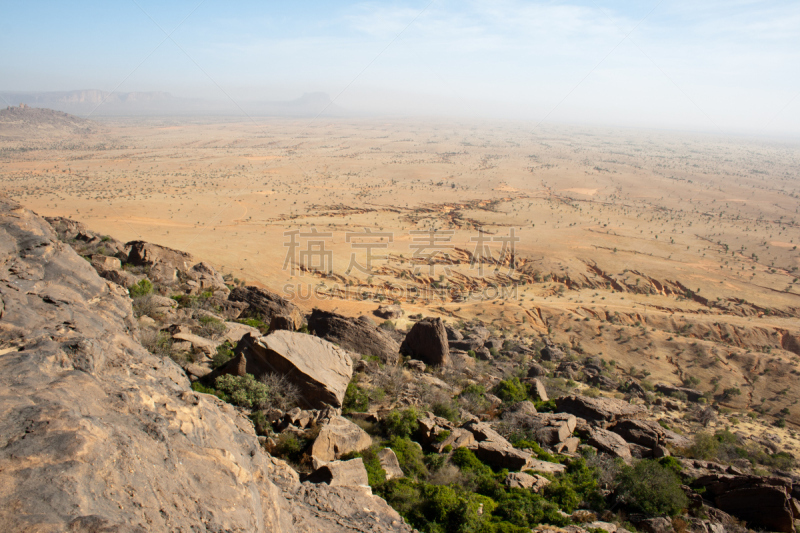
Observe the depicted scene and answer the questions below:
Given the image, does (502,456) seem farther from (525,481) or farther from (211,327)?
(211,327)

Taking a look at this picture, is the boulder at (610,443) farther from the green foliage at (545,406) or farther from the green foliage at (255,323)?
the green foliage at (255,323)

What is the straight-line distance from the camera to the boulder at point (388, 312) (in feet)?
68.6

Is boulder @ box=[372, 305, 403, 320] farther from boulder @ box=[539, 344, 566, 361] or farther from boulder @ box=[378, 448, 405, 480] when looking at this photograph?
boulder @ box=[378, 448, 405, 480]

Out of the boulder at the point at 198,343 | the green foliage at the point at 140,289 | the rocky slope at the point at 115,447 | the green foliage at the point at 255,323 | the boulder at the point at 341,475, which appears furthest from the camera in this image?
the green foliage at the point at 255,323

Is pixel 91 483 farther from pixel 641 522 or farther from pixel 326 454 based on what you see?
pixel 641 522

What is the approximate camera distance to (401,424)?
932cm

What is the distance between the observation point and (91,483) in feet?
10.7

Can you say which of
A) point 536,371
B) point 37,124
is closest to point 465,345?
point 536,371

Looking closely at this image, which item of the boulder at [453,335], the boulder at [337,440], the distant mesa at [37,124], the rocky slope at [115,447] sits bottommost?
the boulder at [453,335]

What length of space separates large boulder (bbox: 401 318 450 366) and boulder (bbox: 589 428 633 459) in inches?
218

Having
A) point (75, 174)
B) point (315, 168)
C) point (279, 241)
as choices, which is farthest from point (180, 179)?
point (279, 241)

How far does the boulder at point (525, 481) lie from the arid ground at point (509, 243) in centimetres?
1161

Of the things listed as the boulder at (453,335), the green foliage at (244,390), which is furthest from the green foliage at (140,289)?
the boulder at (453,335)

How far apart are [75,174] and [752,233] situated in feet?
258
